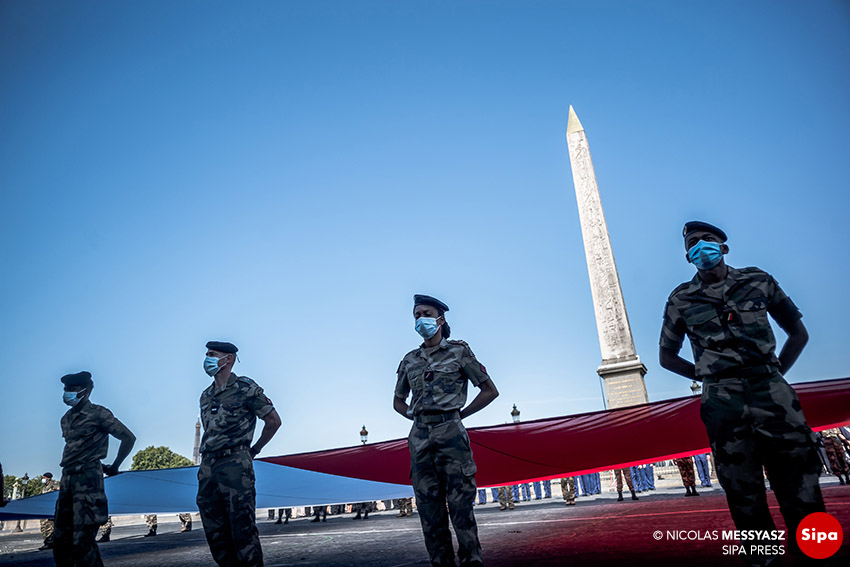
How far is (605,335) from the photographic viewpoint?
52.7 feet

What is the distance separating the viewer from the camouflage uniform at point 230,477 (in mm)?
3207

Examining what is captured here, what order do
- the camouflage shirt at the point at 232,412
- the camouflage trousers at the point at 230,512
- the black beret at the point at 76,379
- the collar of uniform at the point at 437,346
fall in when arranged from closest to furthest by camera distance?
the camouflage trousers at the point at 230,512
the collar of uniform at the point at 437,346
the camouflage shirt at the point at 232,412
the black beret at the point at 76,379

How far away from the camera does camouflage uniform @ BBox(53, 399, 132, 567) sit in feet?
12.4

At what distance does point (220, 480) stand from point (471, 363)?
6.05ft

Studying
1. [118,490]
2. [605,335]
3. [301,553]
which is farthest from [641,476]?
[118,490]

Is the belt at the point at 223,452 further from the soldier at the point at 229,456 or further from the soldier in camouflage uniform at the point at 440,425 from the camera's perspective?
the soldier in camouflage uniform at the point at 440,425

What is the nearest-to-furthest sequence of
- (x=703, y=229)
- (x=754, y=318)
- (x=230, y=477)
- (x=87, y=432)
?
1. (x=754, y=318)
2. (x=703, y=229)
3. (x=230, y=477)
4. (x=87, y=432)

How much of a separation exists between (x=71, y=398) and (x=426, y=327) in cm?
336

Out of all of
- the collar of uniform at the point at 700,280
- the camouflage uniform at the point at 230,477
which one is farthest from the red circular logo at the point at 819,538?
the camouflage uniform at the point at 230,477

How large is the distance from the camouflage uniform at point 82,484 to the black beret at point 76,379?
0.16 meters

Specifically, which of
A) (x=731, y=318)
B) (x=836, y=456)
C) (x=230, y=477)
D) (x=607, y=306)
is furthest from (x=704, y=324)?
(x=607, y=306)

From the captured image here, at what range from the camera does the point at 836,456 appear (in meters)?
11.1

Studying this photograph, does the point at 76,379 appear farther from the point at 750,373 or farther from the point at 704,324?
the point at 750,373

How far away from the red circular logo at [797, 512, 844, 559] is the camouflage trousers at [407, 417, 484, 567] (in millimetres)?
1466
